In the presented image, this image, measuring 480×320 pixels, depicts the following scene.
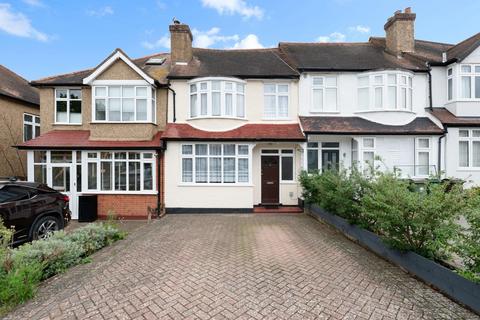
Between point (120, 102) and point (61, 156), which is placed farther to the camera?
point (120, 102)

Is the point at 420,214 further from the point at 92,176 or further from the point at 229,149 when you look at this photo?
the point at 92,176

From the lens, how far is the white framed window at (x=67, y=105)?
475 inches

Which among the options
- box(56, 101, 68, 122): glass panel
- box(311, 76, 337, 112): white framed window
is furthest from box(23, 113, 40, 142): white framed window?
box(311, 76, 337, 112): white framed window

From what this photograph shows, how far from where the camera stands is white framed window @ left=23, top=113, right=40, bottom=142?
1455cm

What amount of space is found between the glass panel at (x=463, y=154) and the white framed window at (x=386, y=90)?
2971mm

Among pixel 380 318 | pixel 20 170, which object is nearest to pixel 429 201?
pixel 380 318

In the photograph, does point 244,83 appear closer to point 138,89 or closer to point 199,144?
point 199,144

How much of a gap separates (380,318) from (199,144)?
31.3 ft

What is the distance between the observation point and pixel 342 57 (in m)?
13.4

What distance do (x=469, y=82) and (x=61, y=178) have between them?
800 inches

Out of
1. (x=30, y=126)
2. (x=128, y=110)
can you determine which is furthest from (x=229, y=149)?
(x=30, y=126)

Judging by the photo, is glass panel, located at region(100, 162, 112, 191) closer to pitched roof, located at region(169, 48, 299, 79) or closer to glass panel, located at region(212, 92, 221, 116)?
pitched roof, located at region(169, 48, 299, 79)

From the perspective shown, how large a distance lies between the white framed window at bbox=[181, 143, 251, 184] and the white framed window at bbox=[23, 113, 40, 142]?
10.7 m

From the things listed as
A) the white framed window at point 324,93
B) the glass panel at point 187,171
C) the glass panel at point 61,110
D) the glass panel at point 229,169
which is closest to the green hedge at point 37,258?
the glass panel at point 187,171
